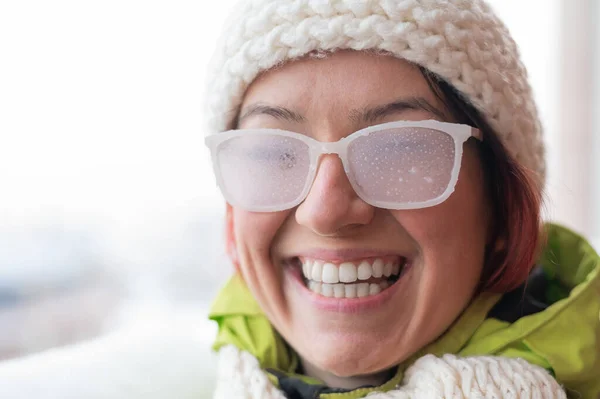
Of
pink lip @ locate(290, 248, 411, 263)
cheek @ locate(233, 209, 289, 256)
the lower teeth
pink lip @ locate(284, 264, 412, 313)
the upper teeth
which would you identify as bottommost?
pink lip @ locate(284, 264, 412, 313)

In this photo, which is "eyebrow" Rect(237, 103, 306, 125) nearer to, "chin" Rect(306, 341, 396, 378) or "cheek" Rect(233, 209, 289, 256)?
"cheek" Rect(233, 209, 289, 256)

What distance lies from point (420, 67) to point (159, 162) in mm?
737

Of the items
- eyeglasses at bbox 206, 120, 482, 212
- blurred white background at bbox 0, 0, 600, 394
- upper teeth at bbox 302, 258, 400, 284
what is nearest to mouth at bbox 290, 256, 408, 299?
upper teeth at bbox 302, 258, 400, 284

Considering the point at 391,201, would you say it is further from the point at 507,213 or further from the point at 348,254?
the point at 507,213

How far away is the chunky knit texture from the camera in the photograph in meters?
0.81

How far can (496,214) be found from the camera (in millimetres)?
984

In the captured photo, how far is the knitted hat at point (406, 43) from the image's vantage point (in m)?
0.83

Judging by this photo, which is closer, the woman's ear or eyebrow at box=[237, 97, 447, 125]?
eyebrow at box=[237, 97, 447, 125]

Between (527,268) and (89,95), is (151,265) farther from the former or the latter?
(527,268)

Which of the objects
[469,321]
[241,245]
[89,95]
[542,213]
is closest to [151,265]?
[89,95]

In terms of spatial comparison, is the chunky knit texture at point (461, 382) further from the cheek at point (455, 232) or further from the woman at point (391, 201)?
the cheek at point (455, 232)

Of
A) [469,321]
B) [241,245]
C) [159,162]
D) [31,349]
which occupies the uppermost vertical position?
[159,162]

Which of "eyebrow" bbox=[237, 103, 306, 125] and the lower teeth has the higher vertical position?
"eyebrow" bbox=[237, 103, 306, 125]

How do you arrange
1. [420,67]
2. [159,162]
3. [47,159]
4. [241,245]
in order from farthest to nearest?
[159,162] < [47,159] < [241,245] < [420,67]
